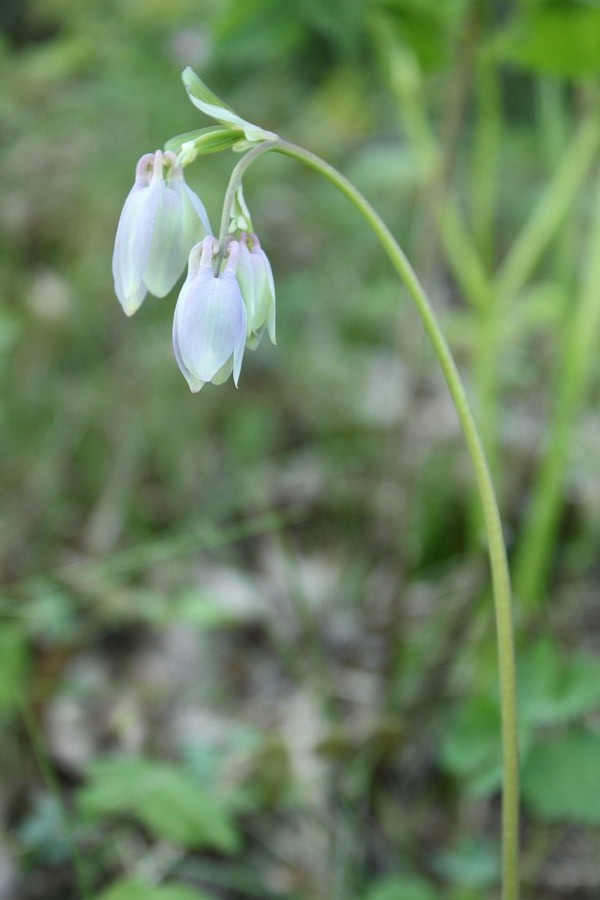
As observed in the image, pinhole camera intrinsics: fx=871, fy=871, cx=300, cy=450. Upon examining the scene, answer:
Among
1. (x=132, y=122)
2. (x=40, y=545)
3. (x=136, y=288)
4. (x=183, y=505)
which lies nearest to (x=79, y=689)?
(x=40, y=545)

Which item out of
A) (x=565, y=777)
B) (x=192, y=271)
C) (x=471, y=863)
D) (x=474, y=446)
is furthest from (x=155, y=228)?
(x=471, y=863)

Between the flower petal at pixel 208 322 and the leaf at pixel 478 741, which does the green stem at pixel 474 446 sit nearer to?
the flower petal at pixel 208 322

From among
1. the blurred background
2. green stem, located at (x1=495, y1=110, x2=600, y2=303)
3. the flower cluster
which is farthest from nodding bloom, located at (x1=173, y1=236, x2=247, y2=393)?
green stem, located at (x1=495, y1=110, x2=600, y2=303)

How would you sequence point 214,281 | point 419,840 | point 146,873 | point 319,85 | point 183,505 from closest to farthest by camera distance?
point 214,281
point 146,873
point 419,840
point 183,505
point 319,85

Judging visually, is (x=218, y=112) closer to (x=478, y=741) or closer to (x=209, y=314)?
(x=209, y=314)

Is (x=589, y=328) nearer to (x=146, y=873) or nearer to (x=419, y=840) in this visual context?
(x=419, y=840)

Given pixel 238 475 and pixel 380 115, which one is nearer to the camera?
pixel 238 475
